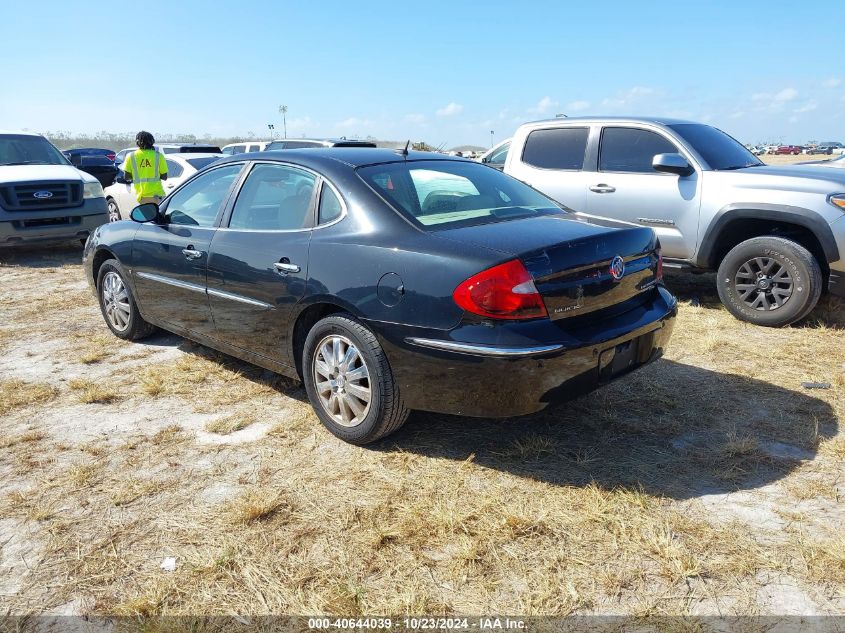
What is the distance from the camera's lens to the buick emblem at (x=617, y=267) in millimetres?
3332

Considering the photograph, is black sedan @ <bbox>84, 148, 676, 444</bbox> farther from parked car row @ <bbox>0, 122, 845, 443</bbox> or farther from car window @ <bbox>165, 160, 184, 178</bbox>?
car window @ <bbox>165, 160, 184, 178</bbox>

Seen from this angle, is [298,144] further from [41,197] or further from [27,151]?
[41,197]

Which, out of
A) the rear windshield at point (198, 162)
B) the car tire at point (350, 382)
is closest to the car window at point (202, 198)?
the car tire at point (350, 382)

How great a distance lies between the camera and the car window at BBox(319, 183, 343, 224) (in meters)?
3.67

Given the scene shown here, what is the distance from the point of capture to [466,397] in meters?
3.12

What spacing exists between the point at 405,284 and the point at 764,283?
4.09m

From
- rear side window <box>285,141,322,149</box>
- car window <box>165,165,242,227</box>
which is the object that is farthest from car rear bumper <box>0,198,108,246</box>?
car window <box>165,165,242,227</box>

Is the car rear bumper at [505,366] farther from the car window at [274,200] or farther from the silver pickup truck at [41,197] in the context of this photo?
the silver pickup truck at [41,197]

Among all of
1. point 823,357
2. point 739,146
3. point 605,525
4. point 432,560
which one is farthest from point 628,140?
point 432,560

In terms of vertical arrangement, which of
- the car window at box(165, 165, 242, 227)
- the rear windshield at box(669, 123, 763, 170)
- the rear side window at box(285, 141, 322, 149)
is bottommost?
the car window at box(165, 165, 242, 227)

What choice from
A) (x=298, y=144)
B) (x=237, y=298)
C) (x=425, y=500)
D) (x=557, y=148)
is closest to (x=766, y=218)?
(x=557, y=148)

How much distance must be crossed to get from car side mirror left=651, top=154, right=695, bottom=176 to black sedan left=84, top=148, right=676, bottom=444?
235cm

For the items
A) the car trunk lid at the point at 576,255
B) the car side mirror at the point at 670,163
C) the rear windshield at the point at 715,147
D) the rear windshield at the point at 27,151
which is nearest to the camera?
the car trunk lid at the point at 576,255

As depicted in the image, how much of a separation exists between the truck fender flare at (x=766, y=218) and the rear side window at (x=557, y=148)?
1585 millimetres
